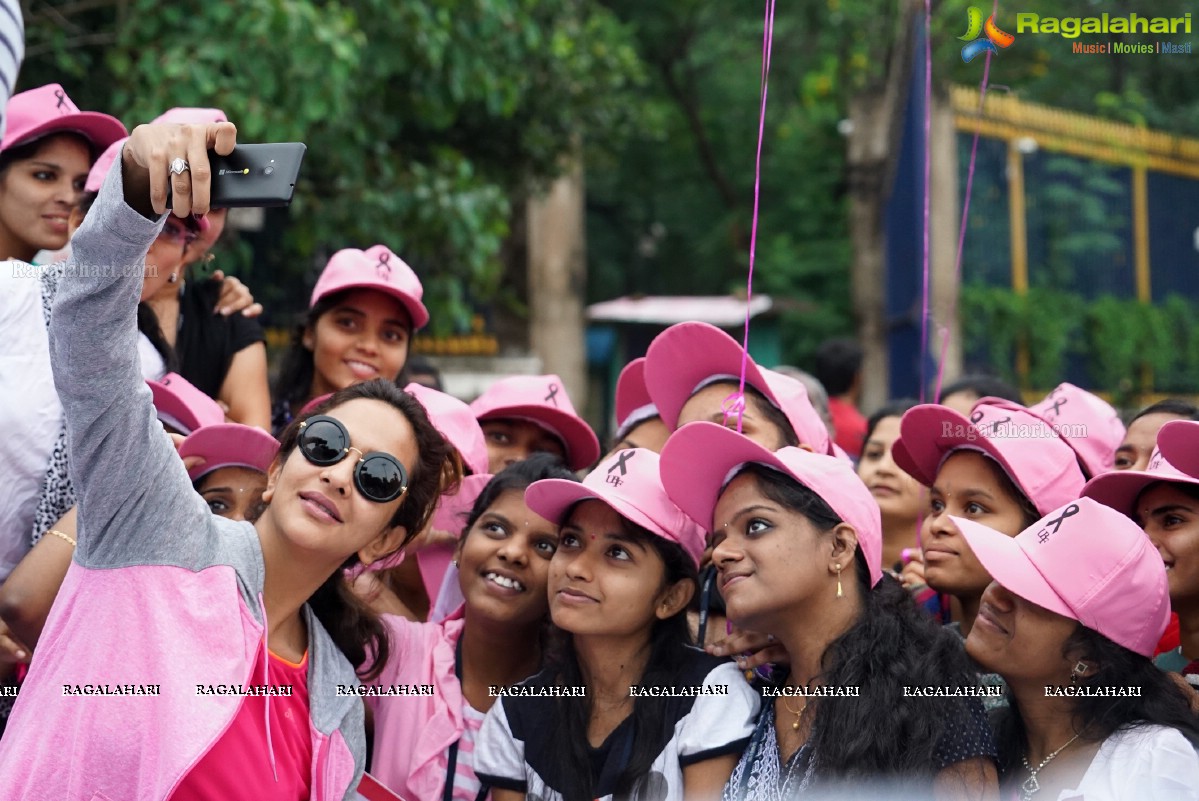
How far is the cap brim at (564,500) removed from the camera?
2.91 metres

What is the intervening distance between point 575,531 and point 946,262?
6.12 meters

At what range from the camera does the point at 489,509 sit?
3246mm

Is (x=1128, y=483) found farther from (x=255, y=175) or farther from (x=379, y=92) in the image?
(x=379, y=92)

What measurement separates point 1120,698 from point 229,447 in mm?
2075

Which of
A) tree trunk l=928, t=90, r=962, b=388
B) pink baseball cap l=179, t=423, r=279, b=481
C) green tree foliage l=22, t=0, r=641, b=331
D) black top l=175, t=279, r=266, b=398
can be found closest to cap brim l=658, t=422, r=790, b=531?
pink baseball cap l=179, t=423, r=279, b=481

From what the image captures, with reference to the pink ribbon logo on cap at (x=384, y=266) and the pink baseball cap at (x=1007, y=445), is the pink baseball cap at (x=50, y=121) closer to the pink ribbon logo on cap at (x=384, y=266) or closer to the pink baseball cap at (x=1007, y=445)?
the pink ribbon logo on cap at (x=384, y=266)

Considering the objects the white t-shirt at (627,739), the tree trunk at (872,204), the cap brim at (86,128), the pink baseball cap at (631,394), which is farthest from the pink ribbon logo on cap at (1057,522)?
the tree trunk at (872,204)

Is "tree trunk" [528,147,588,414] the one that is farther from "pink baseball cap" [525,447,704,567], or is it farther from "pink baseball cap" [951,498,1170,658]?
"pink baseball cap" [951,498,1170,658]

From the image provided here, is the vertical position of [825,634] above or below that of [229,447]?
below

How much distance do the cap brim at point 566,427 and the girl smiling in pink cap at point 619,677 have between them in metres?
0.76

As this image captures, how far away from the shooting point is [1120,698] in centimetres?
259

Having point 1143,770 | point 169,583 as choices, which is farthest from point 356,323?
point 1143,770

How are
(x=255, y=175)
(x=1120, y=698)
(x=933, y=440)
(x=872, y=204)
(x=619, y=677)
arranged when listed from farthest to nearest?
(x=872, y=204)
(x=933, y=440)
(x=619, y=677)
(x=1120, y=698)
(x=255, y=175)

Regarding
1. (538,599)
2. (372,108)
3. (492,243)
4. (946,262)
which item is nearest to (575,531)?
(538,599)
